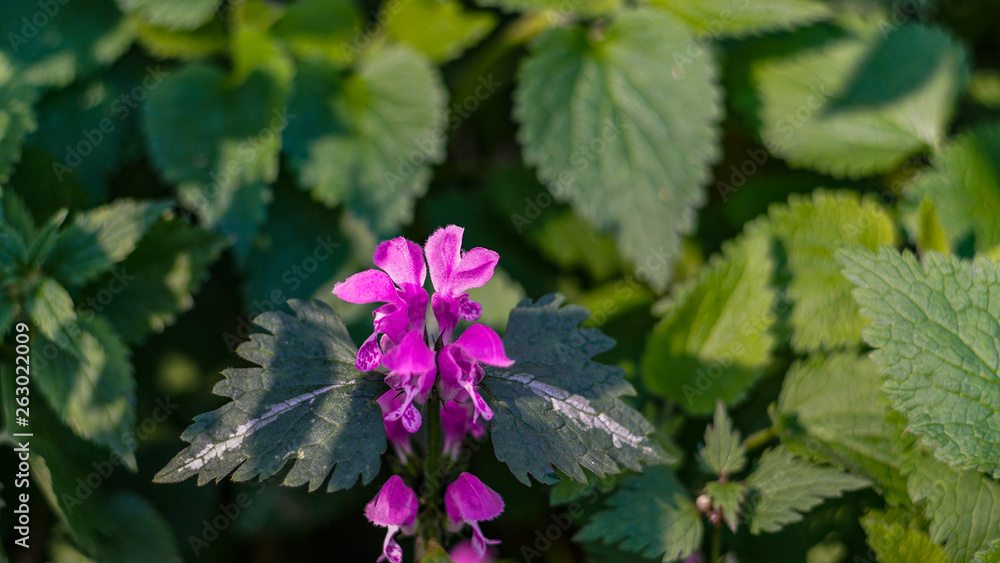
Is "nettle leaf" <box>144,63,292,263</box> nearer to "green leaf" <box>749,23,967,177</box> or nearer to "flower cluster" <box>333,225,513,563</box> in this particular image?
"flower cluster" <box>333,225,513,563</box>

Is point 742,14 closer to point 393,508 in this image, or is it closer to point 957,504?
point 957,504

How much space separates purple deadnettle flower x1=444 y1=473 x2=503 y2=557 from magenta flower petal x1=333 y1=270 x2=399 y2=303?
33 cm

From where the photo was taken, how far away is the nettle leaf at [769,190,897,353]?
5.78 ft

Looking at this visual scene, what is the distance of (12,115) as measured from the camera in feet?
5.58

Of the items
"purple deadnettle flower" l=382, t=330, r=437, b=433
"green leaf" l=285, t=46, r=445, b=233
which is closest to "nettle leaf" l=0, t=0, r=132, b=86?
"green leaf" l=285, t=46, r=445, b=233

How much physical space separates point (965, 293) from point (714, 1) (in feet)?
4.49

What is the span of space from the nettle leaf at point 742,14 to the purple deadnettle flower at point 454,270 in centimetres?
156

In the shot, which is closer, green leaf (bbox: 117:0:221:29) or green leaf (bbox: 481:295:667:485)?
green leaf (bbox: 481:295:667:485)

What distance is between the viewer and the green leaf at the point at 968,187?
1878mm

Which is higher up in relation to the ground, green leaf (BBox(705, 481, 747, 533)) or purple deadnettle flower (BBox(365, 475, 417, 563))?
purple deadnettle flower (BBox(365, 475, 417, 563))

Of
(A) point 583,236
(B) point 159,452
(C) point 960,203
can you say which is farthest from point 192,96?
→ (C) point 960,203

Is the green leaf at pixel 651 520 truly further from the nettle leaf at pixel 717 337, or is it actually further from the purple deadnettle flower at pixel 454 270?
the purple deadnettle flower at pixel 454 270

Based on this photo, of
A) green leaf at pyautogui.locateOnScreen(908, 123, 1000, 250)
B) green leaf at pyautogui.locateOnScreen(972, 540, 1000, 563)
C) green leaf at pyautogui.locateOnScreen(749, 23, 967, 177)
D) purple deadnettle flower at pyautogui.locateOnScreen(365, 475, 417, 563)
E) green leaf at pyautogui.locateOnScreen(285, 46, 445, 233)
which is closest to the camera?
purple deadnettle flower at pyautogui.locateOnScreen(365, 475, 417, 563)

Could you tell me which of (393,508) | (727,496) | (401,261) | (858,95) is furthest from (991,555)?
(858,95)
